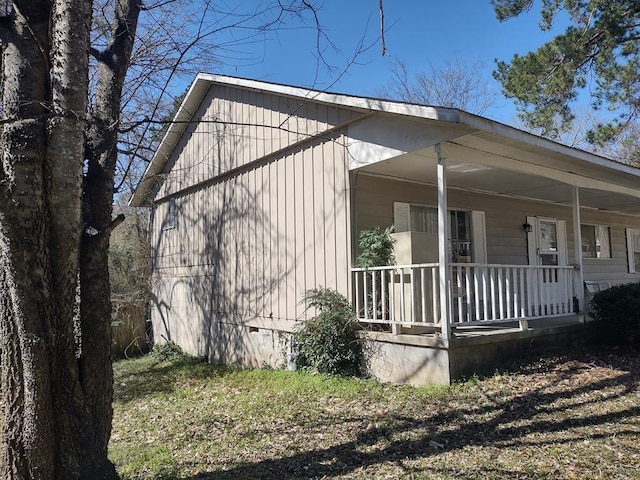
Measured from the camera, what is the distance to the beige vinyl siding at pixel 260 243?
830cm

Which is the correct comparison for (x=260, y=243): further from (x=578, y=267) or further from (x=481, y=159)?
(x=578, y=267)

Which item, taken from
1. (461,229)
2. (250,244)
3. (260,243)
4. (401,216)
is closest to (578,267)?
(461,229)

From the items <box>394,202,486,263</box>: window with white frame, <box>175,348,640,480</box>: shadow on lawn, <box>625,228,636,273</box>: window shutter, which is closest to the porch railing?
<box>175,348,640,480</box>: shadow on lawn

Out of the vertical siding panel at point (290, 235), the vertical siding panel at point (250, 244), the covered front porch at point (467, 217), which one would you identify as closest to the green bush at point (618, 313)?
the covered front porch at point (467, 217)

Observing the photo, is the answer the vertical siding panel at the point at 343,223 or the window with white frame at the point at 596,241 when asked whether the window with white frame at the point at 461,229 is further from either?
the window with white frame at the point at 596,241

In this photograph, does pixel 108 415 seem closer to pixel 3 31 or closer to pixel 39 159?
pixel 39 159

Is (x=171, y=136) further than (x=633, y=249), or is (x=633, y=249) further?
(x=633, y=249)

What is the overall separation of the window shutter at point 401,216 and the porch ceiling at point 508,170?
1.71ft

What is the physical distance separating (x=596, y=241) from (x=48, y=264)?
14535 mm

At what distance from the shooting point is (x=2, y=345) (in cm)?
365

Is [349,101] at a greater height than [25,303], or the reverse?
[349,101]

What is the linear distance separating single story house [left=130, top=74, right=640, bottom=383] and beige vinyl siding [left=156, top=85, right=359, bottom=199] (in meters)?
0.04

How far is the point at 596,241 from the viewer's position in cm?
1403

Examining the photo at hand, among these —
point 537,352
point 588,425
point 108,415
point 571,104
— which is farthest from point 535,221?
point 108,415
